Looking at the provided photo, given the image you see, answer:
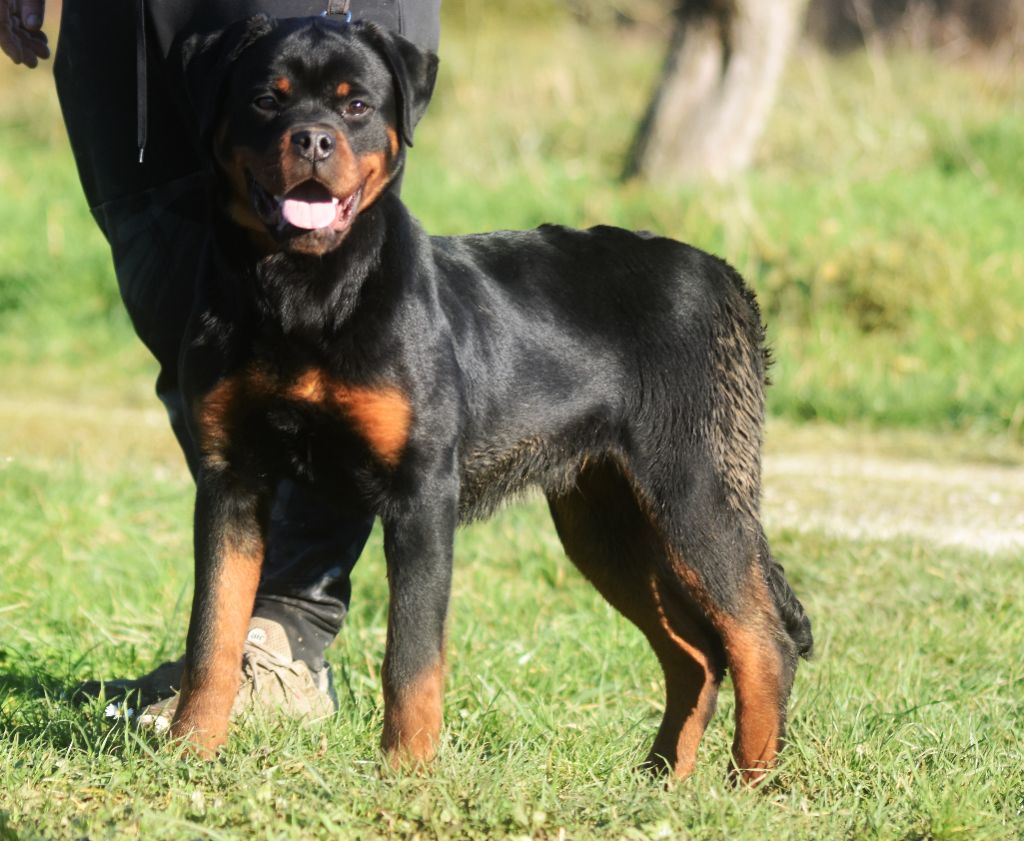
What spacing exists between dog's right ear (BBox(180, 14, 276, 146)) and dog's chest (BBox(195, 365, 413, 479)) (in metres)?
0.57

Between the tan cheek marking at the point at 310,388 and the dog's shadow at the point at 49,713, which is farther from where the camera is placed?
the dog's shadow at the point at 49,713

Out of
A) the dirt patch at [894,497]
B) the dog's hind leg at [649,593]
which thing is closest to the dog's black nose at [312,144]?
the dog's hind leg at [649,593]

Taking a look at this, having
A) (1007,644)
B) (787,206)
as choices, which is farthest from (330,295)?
(787,206)

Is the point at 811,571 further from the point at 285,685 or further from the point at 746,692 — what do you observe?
the point at 285,685

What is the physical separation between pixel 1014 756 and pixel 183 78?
7.93ft

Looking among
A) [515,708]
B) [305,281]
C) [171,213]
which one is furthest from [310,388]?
[515,708]

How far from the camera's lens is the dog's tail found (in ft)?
11.7

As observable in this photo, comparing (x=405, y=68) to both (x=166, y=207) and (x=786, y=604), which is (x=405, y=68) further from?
(x=786, y=604)

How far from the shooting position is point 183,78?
335 cm

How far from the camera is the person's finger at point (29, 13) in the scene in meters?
3.75

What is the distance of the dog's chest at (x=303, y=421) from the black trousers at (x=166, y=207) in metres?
0.54

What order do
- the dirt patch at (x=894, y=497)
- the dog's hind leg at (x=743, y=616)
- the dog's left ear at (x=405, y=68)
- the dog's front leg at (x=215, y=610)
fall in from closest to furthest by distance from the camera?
the dog's front leg at (x=215, y=610)
the dog's left ear at (x=405, y=68)
the dog's hind leg at (x=743, y=616)
the dirt patch at (x=894, y=497)

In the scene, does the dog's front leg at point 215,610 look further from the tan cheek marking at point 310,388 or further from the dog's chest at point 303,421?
the tan cheek marking at point 310,388

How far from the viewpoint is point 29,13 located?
375cm
